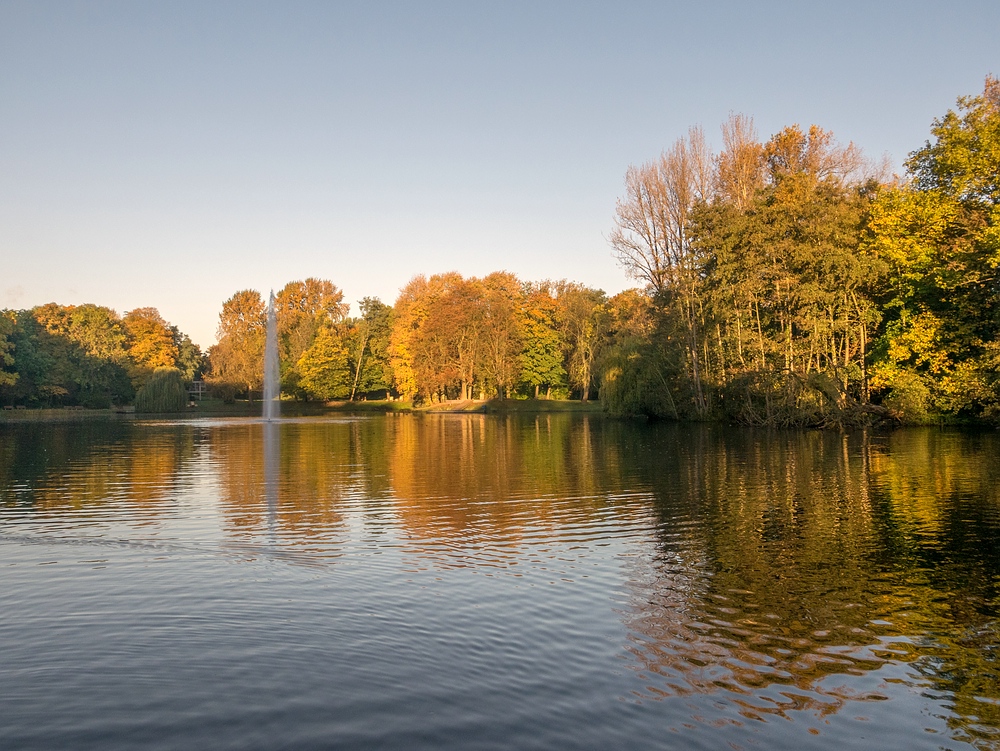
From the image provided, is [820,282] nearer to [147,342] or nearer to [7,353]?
[7,353]

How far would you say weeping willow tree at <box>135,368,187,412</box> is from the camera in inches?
3374

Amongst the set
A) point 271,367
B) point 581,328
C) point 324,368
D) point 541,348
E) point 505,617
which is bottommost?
point 505,617

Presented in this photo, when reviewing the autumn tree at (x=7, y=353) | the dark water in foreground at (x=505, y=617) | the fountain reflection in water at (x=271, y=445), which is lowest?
the dark water in foreground at (x=505, y=617)

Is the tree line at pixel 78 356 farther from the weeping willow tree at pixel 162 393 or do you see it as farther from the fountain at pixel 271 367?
the fountain at pixel 271 367

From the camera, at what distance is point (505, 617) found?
9289 millimetres

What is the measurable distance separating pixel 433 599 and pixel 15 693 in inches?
184

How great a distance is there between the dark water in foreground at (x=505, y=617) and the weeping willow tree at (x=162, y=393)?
225ft

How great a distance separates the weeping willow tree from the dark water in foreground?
225 ft

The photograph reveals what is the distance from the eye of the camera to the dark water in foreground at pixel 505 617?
6.38 metres

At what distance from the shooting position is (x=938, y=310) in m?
41.9

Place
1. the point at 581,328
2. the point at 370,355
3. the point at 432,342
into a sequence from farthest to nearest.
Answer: the point at 370,355
the point at 581,328
the point at 432,342

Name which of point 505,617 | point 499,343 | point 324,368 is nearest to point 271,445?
point 505,617

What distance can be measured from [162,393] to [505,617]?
84746 millimetres

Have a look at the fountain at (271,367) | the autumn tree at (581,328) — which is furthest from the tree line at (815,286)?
the fountain at (271,367)
